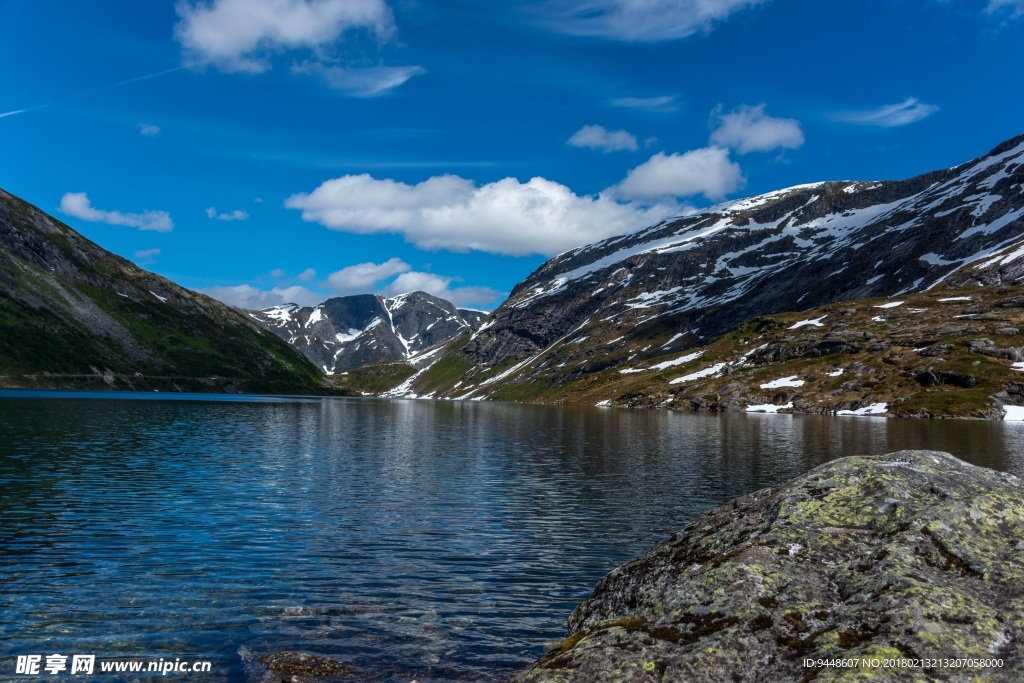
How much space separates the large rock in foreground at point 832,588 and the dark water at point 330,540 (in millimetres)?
5967

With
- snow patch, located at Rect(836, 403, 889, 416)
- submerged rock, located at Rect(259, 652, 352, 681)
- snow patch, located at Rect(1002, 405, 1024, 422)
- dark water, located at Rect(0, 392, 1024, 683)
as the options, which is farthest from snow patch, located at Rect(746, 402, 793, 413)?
submerged rock, located at Rect(259, 652, 352, 681)

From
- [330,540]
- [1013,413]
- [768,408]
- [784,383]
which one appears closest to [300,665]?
[330,540]

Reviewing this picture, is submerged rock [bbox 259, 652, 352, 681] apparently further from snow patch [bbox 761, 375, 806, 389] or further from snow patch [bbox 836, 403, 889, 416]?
snow patch [bbox 761, 375, 806, 389]

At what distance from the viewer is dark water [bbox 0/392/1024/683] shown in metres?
18.4

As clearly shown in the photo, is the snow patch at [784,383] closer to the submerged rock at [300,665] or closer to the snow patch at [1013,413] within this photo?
the snow patch at [1013,413]

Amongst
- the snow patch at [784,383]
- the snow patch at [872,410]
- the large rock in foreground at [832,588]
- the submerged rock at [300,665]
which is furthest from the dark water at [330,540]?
the snow patch at [784,383]

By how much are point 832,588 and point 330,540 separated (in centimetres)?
2428

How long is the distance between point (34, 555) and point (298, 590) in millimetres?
12157

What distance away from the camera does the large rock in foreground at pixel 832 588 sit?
1021 centimetres

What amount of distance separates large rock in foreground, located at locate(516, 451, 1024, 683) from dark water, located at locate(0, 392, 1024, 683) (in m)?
5.97

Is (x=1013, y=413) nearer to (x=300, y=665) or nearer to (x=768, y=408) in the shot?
(x=768, y=408)

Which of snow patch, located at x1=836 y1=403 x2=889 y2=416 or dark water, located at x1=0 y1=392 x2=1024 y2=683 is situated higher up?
snow patch, located at x1=836 y1=403 x2=889 y2=416

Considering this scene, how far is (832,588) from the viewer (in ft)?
39.5

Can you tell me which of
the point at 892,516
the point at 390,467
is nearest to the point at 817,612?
the point at 892,516
